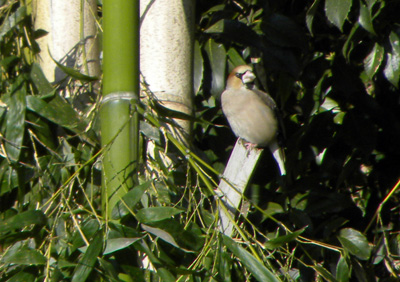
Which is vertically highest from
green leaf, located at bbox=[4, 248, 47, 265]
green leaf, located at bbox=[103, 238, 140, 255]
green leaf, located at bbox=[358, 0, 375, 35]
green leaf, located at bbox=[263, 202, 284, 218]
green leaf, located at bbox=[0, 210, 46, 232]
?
green leaf, located at bbox=[358, 0, 375, 35]

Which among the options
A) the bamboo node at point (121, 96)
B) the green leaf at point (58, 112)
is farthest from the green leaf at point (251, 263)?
the green leaf at point (58, 112)

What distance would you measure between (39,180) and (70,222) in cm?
21

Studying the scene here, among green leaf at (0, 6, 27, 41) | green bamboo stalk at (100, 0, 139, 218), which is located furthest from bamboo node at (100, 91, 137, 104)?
green leaf at (0, 6, 27, 41)

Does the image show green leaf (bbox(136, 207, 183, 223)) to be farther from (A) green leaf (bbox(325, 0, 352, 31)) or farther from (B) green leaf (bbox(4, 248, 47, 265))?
(A) green leaf (bbox(325, 0, 352, 31))

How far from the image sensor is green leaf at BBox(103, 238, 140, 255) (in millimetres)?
1522

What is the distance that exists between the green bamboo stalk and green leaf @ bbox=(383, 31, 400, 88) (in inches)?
46.9

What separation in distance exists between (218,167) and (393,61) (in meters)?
0.76

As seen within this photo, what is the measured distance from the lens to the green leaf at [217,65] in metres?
2.63

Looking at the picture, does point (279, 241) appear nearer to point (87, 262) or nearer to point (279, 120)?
point (87, 262)

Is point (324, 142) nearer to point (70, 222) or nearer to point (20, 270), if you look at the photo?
point (70, 222)

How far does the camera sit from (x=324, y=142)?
8.84ft

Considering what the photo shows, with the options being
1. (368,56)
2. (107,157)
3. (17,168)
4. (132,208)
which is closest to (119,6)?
(107,157)

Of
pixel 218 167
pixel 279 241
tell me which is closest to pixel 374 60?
pixel 218 167

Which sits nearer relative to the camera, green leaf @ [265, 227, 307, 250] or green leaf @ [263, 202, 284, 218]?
green leaf @ [265, 227, 307, 250]
